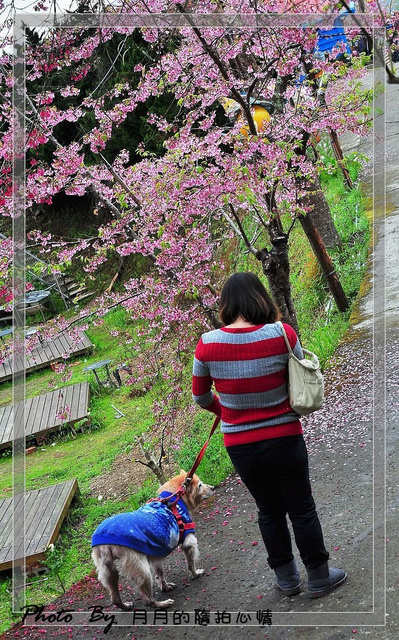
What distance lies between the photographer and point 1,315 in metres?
16.5

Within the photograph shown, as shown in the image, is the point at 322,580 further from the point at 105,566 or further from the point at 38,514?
the point at 38,514

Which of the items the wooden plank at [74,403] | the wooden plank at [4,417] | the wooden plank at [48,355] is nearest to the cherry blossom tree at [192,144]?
the wooden plank at [74,403]

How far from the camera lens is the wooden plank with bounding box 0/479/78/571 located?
5500mm

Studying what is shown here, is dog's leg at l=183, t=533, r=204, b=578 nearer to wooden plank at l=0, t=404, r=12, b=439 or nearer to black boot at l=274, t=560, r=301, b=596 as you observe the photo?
black boot at l=274, t=560, r=301, b=596

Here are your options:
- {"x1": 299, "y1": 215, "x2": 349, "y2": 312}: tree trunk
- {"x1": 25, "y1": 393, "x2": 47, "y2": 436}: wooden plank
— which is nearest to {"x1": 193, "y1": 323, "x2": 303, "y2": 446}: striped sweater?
{"x1": 299, "y1": 215, "x2": 349, "y2": 312}: tree trunk

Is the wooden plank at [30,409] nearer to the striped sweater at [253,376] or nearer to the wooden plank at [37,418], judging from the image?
the wooden plank at [37,418]

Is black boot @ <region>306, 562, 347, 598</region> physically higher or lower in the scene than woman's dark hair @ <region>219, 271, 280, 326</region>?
lower

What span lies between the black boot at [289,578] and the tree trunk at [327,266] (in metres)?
4.75

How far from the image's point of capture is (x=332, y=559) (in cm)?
354

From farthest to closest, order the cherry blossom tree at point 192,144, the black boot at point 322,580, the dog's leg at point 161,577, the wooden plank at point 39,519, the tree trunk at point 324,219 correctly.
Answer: the tree trunk at point 324,219 < the wooden plank at point 39,519 < the cherry blossom tree at point 192,144 < the dog's leg at point 161,577 < the black boot at point 322,580

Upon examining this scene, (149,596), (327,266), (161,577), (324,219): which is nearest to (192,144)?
(327,266)

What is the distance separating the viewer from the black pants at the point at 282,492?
311cm

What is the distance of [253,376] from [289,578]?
3.56 feet

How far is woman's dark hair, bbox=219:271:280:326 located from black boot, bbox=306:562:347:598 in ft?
4.02
